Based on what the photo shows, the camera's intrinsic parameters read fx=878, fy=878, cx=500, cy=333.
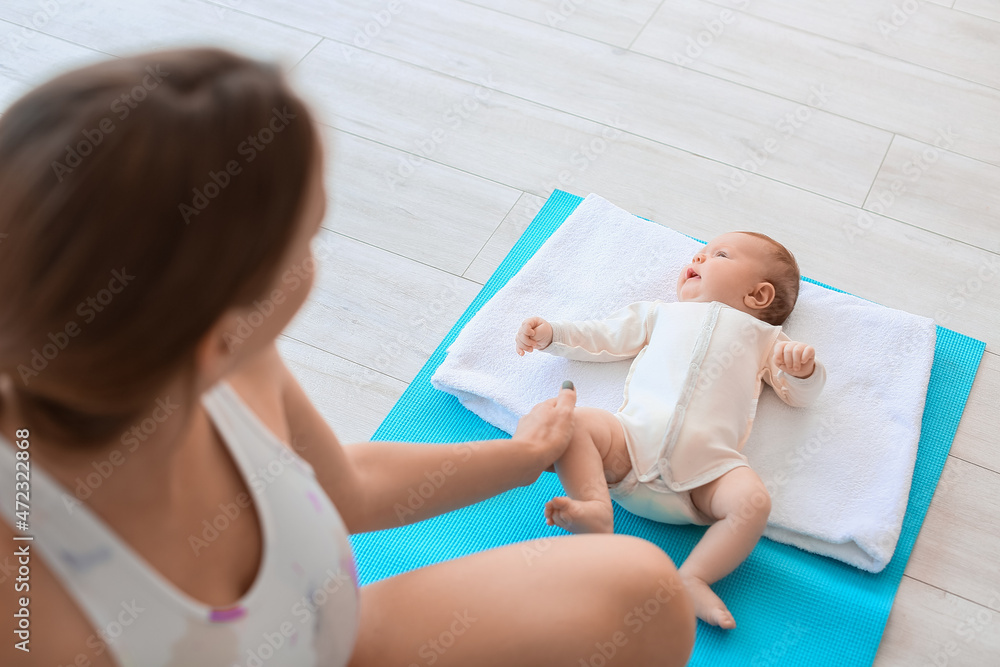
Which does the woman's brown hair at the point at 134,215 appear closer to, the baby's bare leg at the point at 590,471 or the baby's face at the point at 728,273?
the baby's bare leg at the point at 590,471

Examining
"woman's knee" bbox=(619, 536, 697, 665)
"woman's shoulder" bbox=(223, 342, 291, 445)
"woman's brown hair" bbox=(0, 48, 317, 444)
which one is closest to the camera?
"woman's brown hair" bbox=(0, 48, 317, 444)

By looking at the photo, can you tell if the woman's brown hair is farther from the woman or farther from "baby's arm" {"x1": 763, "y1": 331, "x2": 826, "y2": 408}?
"baby's arm" {"x1": 763, "y1": 331, "x2": 826, "y2": 408}

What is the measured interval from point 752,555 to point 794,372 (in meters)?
0.27

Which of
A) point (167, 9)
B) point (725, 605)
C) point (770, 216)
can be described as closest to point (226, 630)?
point (725, 605)

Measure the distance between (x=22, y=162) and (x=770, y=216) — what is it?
149cm

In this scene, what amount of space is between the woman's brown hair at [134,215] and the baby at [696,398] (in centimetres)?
72

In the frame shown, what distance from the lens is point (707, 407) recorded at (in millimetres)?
1260

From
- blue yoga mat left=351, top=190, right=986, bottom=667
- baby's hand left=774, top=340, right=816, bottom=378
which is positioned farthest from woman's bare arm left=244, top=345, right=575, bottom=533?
baby's hand left=774, top=340, right=816, bottom=378

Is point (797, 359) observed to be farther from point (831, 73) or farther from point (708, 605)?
point (831, 73)

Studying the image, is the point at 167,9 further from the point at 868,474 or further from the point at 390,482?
the point at 868,474

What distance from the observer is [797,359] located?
4.18 ft

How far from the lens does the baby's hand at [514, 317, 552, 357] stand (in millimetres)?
1357

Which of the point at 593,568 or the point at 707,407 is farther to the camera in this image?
the point at 707,407

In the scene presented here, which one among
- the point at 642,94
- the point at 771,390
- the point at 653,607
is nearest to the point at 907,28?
the point at 642,94
